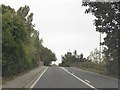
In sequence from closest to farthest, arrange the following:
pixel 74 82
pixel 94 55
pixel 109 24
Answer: pixel 74 82 < pixel 109 24 < pixel 94 55

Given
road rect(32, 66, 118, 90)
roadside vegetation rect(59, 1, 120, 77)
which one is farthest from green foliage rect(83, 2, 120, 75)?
road rect(32, 66, 118, 90)

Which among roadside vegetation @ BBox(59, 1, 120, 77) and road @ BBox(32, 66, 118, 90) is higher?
roadside vegetation @ BBox(59, 1, 120, 77)

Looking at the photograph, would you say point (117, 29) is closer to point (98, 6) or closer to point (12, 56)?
point (98, 6)

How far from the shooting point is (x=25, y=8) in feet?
187

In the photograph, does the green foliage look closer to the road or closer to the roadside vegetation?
the roadside vegetation

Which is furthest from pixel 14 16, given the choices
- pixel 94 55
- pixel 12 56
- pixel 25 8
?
pixel 94 55

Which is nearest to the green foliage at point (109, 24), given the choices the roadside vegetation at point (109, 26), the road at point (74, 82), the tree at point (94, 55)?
the roadside vegetation at point (109, 26)

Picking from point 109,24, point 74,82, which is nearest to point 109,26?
point 109,24

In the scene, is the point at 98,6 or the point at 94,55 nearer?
the point at 98,6

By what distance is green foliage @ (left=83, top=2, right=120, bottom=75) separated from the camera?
42.8m

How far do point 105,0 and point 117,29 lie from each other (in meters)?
3.77

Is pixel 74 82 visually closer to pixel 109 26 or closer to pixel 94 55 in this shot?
pixel 109 26

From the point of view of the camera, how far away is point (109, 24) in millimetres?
45125

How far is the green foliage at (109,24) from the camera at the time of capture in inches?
1686
